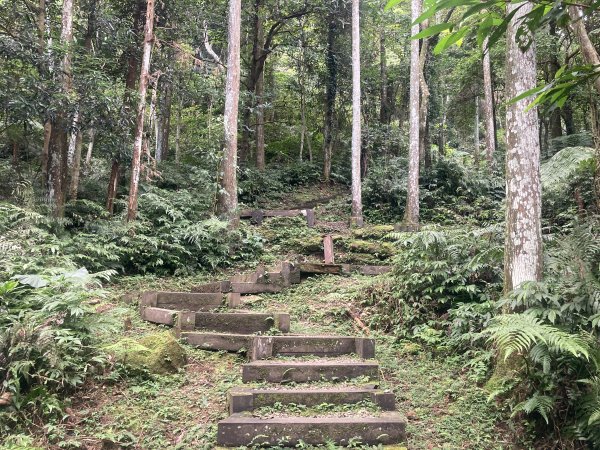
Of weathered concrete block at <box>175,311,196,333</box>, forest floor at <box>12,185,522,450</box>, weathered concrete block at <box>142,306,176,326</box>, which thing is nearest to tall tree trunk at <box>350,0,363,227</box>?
forest floor at <box>12,185,522,450</box>

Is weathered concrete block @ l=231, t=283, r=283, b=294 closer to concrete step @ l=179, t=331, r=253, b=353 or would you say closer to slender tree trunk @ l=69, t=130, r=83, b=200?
concrete step @ l=179, t=331, r=253, b=353

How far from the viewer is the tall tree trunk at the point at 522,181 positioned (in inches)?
204

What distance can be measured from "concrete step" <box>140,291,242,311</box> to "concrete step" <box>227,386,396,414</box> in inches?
119

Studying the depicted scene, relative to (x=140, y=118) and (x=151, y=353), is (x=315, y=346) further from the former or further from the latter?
(x=140, y=118)

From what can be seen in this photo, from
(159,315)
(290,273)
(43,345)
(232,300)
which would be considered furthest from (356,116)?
(43,345)

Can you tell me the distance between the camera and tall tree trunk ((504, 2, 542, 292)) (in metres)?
5.17

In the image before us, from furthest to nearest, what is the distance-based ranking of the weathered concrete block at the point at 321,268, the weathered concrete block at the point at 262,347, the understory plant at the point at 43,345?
the weathered concrete block at the point at 321,268, the weathered concrete block at the point at 262,347, the understory plant at the point at 43,345

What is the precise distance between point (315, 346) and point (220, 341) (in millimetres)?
1398

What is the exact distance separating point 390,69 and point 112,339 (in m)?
19.9

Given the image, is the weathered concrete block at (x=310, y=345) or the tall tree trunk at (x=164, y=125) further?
the tall tree trunk at (x=164, y=125)

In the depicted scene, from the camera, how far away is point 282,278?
9.16m

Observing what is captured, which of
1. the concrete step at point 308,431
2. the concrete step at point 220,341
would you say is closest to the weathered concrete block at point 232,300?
the concrete step at point 220,341

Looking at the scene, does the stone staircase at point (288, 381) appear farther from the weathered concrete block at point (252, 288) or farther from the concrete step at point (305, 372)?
the weathered concrete block at point (252, 288)

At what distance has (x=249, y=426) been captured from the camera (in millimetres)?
4109
